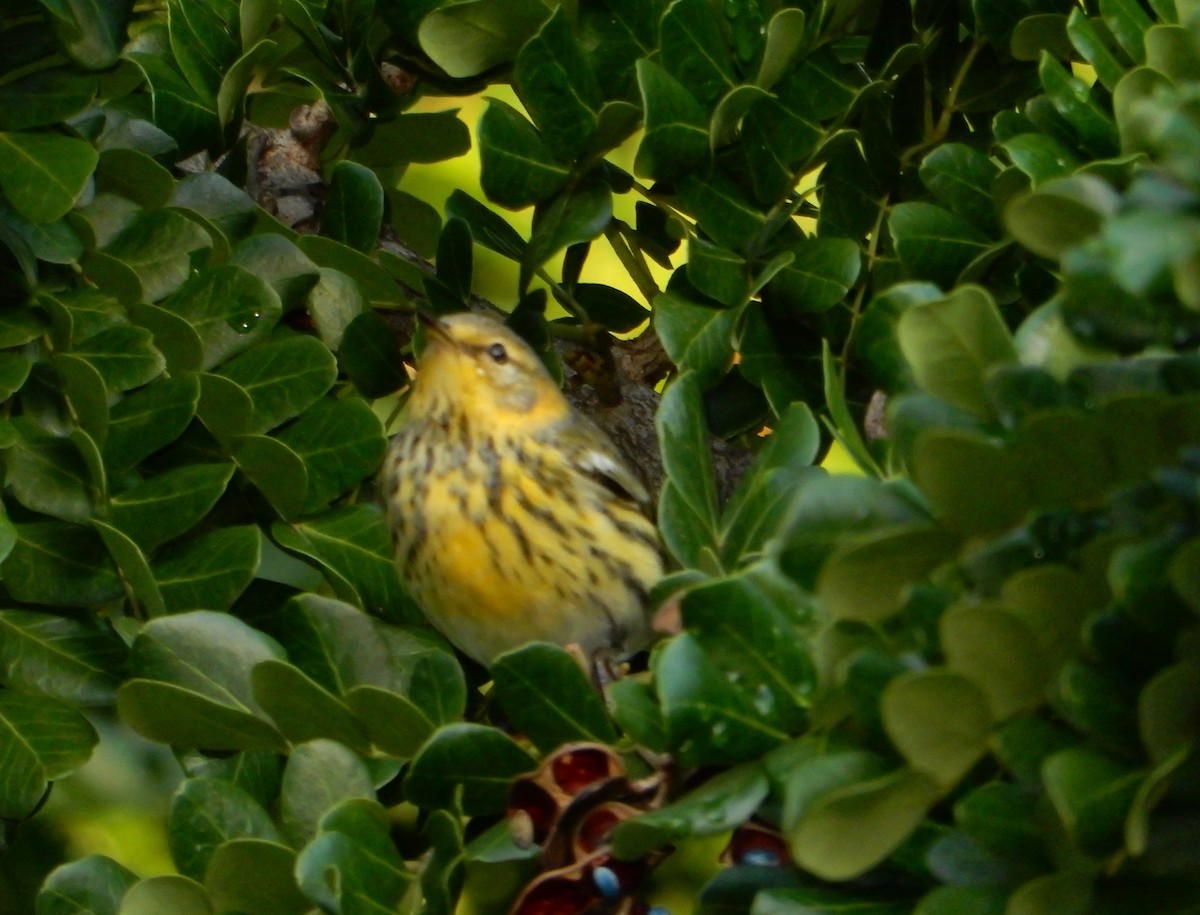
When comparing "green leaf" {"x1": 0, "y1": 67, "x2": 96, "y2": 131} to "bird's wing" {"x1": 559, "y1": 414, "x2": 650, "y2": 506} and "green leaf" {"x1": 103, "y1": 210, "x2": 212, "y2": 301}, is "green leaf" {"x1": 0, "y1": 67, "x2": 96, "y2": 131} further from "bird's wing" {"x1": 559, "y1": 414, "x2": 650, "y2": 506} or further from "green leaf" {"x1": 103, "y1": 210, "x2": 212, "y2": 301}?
"bird's wing" {"x1": 559, "y1": 414, "x2": 650, "y2": 506}

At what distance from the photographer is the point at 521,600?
91.0 inches

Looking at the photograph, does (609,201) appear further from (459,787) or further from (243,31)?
(459,787)

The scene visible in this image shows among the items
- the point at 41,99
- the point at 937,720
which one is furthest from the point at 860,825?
the point at 41,99

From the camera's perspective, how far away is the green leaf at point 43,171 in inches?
62.9

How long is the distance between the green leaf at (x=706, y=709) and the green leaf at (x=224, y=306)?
78cm

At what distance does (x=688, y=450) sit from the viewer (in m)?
1.49

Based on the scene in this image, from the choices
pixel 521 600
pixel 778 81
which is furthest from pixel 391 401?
pixel 778 81

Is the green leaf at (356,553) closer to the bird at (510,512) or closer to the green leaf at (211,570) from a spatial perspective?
the green leaf at (211,570)

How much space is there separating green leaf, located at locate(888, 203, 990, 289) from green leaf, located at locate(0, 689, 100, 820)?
0.91 meters

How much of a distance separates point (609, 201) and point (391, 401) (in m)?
0.96

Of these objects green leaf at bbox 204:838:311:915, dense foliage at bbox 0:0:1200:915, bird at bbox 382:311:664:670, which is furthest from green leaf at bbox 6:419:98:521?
bird at bbox 382:311:664:670

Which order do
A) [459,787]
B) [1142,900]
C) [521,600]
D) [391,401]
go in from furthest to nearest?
1. [391,401]
2. [521,600]
3. [459,787]
4. [1142,900]

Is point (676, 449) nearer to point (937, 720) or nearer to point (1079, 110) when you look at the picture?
point (1079, 110)

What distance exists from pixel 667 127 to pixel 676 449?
39 centimetres
